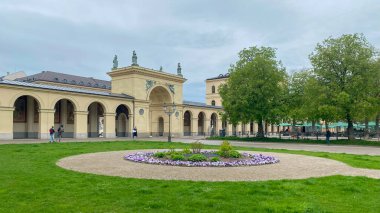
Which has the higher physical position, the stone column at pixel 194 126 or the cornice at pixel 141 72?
the cornice at pixel 141 72

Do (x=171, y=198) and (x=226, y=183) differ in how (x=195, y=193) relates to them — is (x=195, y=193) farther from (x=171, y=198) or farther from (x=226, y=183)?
(x=226, y=183)

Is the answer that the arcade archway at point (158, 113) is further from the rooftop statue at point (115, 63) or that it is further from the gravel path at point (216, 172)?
the gravel path at point (216, 172)

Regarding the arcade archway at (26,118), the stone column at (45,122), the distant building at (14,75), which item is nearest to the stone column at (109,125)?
the stone column at (45,122)

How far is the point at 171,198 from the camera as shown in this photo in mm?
7402

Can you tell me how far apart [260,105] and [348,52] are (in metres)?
10.4

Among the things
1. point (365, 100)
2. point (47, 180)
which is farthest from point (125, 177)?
point (365, 100)

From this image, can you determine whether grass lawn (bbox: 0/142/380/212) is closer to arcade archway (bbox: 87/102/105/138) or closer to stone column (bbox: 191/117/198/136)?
arcade archway (bbox: 87/102/105/138)

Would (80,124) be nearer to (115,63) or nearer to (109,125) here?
(109,125)

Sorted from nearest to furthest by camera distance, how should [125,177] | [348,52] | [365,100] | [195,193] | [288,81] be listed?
[195,193]
[125,177]
[365,100]
[348,52]
[288,81]

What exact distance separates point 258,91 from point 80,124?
2122 cm

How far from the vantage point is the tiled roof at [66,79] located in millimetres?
58053

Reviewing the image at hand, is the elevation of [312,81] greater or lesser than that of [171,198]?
greater

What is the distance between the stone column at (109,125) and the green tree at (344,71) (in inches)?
1002

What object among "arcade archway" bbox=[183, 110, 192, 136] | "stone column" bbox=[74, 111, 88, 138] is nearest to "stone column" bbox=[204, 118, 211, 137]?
"arcade archway" bbox=[183, 110, 192, 136]
